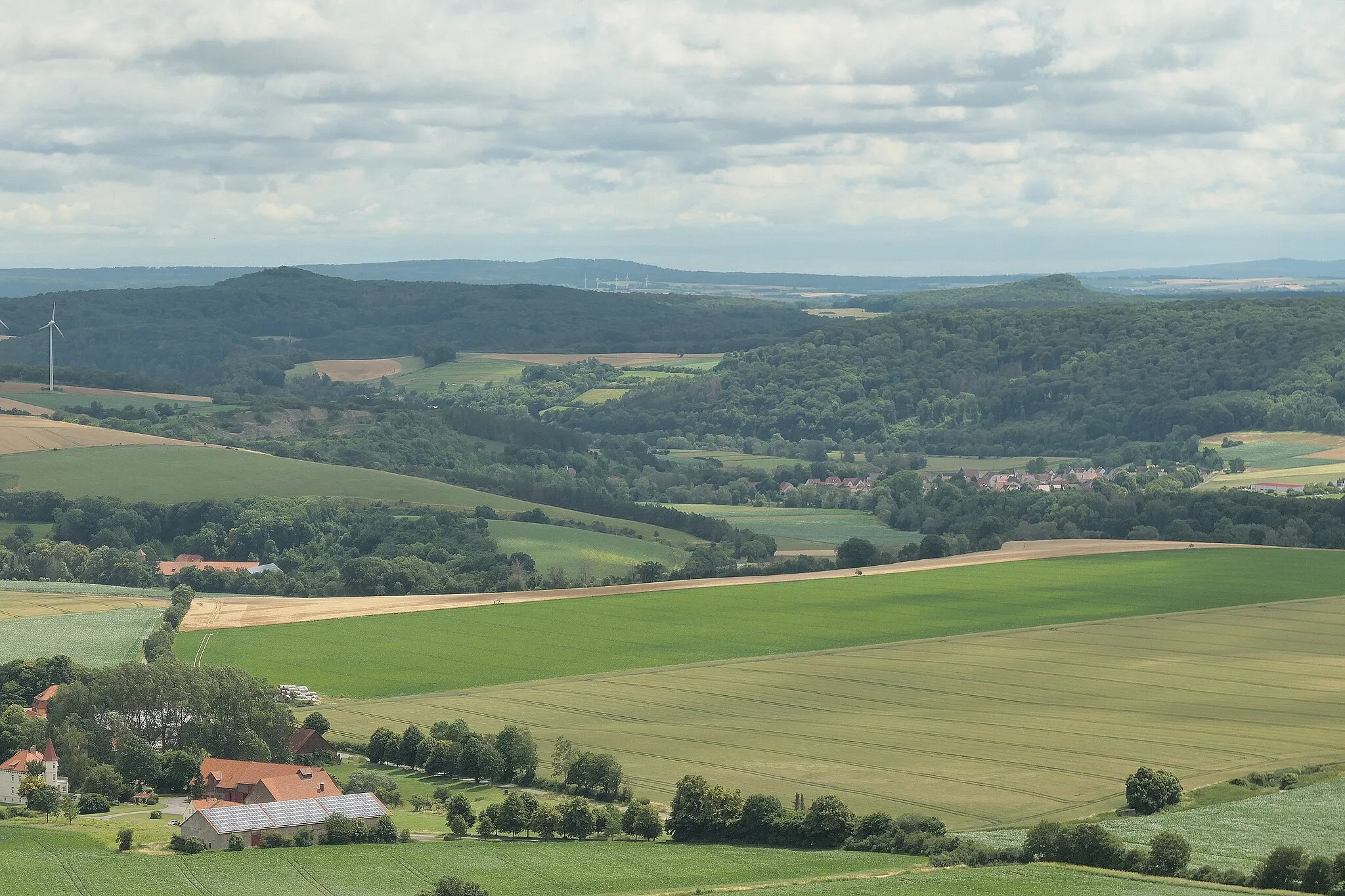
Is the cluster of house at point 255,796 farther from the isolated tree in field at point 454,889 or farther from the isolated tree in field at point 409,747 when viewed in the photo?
the isolated tree in field at point 454,889

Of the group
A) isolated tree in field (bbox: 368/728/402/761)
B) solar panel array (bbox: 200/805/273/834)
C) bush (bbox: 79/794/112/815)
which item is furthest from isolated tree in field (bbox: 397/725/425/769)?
solar panel array (bbox: 200/805/273/834)

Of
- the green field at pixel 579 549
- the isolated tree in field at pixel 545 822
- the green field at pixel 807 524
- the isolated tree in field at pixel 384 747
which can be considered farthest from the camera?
the green field at pixel 807 524

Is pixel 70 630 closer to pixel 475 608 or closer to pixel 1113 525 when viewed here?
pixel 475 608

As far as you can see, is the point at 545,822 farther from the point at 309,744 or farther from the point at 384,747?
the point at 309,744

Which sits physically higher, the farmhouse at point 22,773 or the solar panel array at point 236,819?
the solar panel array at point 236,819

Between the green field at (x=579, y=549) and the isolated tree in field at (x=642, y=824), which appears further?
the green field at (x=579, y=549)

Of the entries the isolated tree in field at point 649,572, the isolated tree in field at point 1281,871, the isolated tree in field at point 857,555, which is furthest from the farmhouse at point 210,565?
the isolated tree in field at point 1281,871

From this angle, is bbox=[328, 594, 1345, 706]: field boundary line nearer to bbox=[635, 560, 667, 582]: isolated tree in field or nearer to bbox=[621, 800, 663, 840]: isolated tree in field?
bbox=[621, 800, 663, 840]: isolated tree in field
